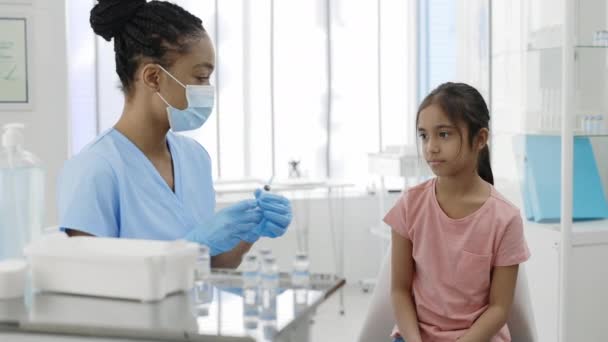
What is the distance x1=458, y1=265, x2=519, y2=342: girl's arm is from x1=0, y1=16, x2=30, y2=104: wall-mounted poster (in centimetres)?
245

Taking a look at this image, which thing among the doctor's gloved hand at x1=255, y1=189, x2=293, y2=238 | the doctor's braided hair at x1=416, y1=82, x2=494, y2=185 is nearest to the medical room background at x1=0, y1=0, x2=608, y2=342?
the doctor's braided hair at x1=416, y1=82, x2=494, y2=185

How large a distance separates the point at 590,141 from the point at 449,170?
1.49 metres

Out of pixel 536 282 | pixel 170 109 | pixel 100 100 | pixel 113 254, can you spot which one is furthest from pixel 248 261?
pixel 100 100

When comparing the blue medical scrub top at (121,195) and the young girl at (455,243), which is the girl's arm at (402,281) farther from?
the blue medical scrub top at (121,195)

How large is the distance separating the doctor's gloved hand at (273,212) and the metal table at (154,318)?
516 millimetres

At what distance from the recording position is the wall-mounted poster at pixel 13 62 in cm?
323

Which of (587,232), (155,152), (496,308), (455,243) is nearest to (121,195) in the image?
(155,152)

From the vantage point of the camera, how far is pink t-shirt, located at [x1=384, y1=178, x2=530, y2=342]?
1594 mm

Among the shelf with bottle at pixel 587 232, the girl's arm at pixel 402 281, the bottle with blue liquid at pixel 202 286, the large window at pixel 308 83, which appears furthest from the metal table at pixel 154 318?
the large window at pixel 308 83

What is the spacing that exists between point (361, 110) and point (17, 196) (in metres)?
3.65

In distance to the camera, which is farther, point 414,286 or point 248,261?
point 414,286

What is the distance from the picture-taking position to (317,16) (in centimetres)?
461

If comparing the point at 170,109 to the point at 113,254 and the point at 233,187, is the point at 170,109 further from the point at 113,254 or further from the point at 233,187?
the point at 233,187

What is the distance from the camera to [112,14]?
161 centimetres
